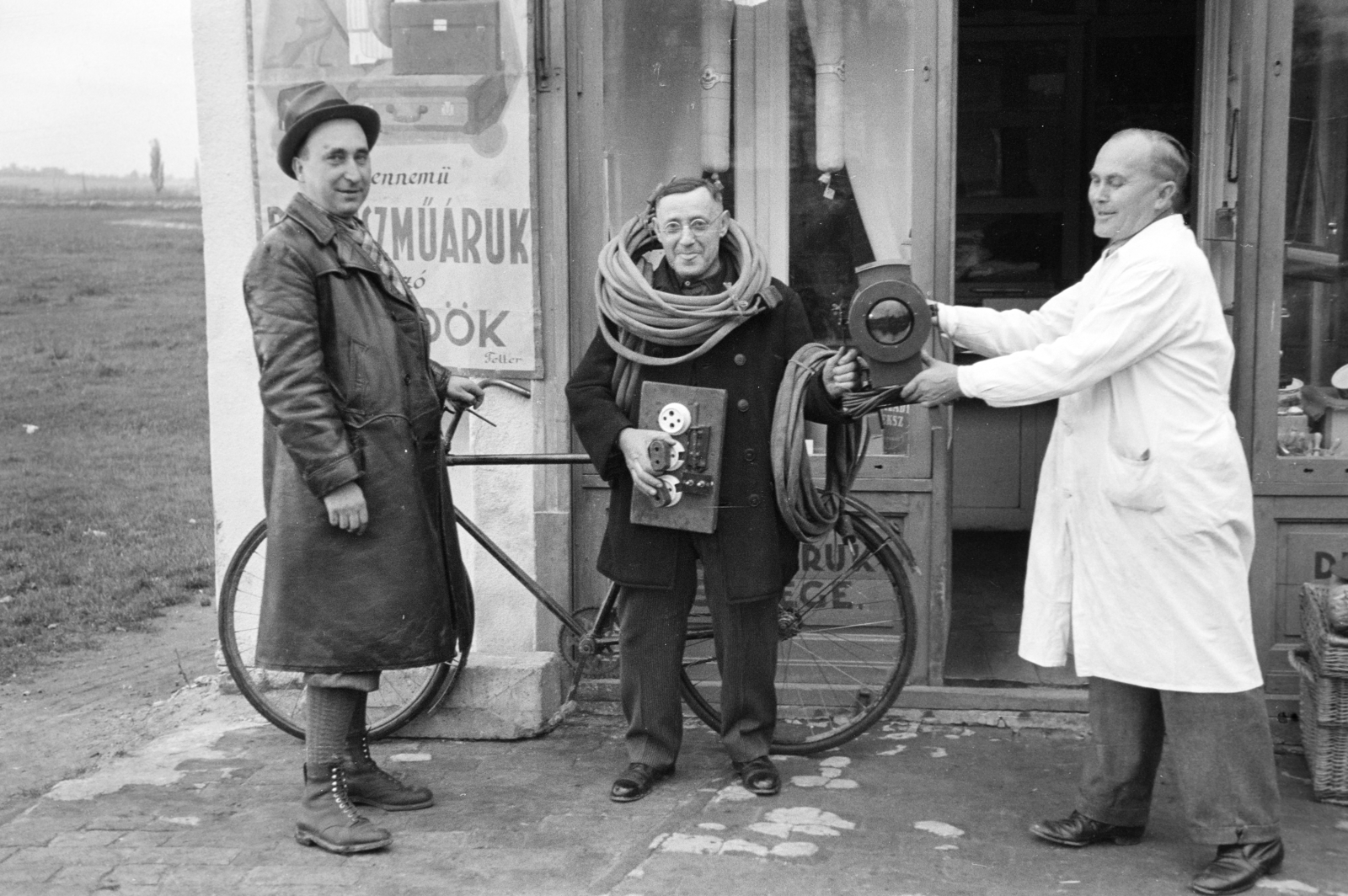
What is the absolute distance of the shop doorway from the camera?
8.23 meters

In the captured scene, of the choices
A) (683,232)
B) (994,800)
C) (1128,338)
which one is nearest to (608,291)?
(683,232)

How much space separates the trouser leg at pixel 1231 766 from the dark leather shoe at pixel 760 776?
1269 millimetres

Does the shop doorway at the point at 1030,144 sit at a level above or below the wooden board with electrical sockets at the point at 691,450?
above

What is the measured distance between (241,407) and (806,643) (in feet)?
7.56

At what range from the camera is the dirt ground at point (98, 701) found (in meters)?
5.07

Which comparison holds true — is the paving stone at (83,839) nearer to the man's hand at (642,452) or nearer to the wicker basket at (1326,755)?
the man's hand at (642,452)

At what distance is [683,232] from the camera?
426 cm

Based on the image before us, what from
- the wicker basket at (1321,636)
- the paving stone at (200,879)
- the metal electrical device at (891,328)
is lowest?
the paving stone at (200,879)

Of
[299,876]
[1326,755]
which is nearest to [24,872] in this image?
[299,876]

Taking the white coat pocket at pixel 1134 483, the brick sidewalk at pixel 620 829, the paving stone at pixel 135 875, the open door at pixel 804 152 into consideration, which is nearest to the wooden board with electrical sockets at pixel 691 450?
the brick sidewalk at pixel 620 829

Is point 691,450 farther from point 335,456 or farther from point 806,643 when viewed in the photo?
point 806,643

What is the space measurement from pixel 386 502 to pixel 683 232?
3.85 ft

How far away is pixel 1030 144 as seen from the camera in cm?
852

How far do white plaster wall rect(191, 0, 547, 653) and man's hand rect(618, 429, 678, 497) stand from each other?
37.9 inches
